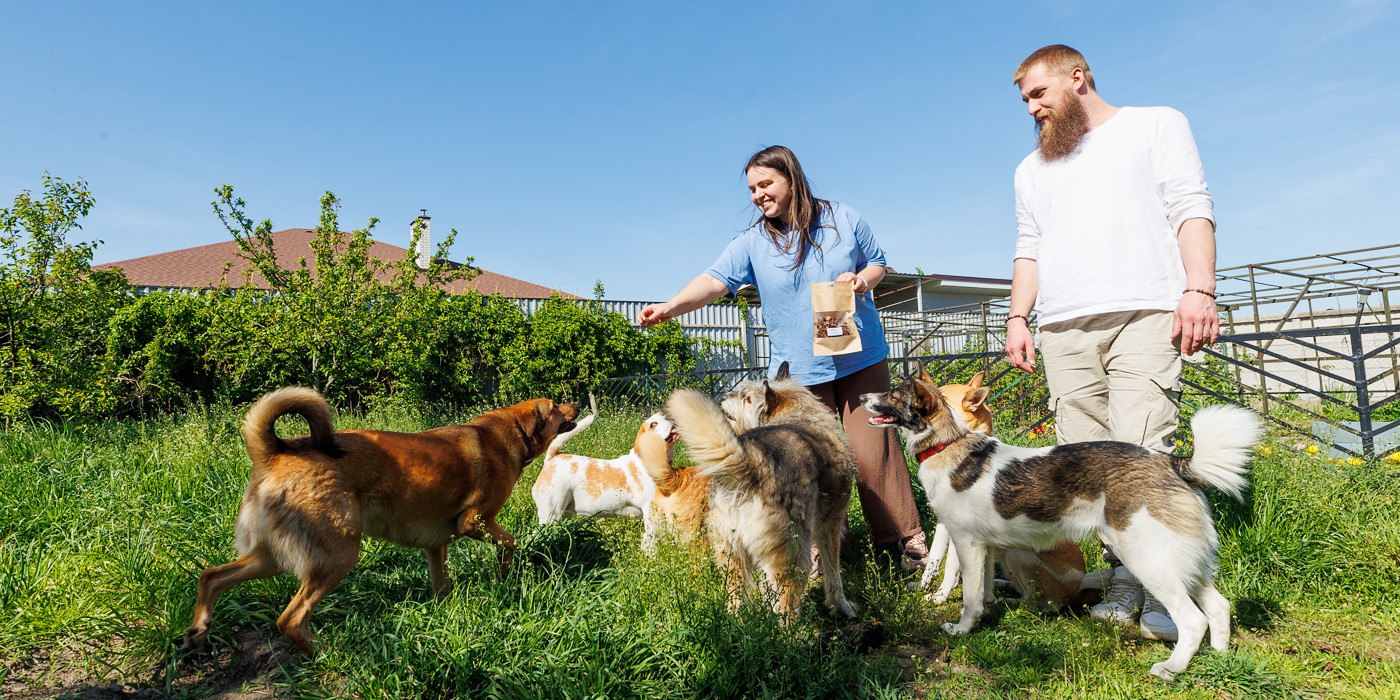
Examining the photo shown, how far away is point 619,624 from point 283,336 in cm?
860

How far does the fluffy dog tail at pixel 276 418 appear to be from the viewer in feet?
9.23

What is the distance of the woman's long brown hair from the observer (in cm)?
405

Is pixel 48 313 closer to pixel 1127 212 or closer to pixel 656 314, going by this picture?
pixel 656 314

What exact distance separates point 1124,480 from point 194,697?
3775mm

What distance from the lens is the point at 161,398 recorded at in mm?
9945

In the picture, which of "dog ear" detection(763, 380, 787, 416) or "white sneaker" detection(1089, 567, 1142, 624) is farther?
"dog ear" detection(763, 380, 787, 416)

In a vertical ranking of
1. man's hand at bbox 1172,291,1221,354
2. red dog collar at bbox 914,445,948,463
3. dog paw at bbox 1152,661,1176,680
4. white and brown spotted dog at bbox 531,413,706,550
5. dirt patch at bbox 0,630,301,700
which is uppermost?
man's hand at bbox 1172,291,1221,354

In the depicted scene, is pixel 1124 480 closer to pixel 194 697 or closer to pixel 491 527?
pixel 491 527

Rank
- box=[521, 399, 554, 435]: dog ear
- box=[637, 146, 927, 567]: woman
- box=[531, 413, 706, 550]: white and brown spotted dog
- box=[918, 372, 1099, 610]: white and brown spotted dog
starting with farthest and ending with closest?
box=[531, 413, 706, 550]: white and brown spotted dog < box=[637, 146, 927, 567]: woman < box=[521, 399, 554, 435]: dog ear < box=[918, 372, 1099, 610]: white and brown spotted dog

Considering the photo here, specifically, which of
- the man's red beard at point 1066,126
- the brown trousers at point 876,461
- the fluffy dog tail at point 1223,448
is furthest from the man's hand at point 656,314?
the fluffy dog tail at point 1223,448

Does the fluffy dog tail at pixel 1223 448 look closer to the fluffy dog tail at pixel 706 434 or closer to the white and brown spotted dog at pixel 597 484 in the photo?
the fluffy dog tail at pixel 706 434

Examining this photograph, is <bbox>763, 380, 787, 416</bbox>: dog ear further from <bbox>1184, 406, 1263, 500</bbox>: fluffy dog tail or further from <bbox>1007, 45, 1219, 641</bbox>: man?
<bbox>1184, 406, 1263, 500</bbox>: fluffy dog tail

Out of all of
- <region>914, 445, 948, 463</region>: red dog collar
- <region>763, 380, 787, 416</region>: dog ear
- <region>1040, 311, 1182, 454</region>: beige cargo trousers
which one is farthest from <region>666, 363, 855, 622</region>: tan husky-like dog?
<region>1040, 311, 1182, 454</region>: beige cargo trousers

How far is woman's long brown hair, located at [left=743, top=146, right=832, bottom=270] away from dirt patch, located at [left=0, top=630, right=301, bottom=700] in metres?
3.14
